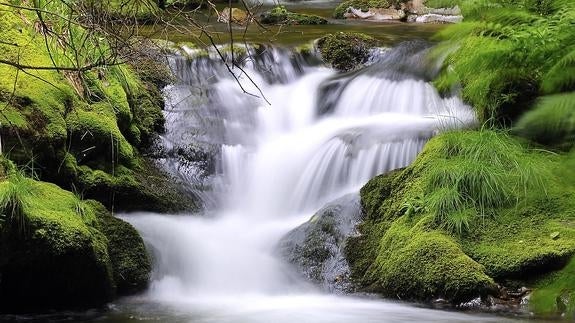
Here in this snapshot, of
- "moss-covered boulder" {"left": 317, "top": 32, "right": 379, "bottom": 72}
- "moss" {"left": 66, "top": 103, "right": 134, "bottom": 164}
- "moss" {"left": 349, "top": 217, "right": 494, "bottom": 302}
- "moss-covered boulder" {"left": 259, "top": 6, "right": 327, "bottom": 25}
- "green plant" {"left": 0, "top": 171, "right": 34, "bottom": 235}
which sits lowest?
"moss" {"left": 349, "top": 217, "right": 494, "bottom": 302}

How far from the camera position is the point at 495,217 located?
401 centimetres

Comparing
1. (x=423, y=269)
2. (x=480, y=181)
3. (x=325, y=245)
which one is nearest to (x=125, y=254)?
(x=325, y=245)

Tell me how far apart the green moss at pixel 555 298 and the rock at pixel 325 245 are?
1.23 m

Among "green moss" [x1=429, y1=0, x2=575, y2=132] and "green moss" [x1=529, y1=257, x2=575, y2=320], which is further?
"green moss" [x1=529, y1=257, x2=575, y2=320]

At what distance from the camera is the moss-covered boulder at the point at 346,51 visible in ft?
26.7

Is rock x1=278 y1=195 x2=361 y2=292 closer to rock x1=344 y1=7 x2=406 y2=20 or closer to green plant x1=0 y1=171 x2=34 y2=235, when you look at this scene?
green plant x1=0 y1=171 x2=34 y2=235

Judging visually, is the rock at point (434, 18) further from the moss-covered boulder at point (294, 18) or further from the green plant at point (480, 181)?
the green plant at point (480, 181)

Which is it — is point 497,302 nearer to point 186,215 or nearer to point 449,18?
point 186,215

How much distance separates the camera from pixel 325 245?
4523 millimetres

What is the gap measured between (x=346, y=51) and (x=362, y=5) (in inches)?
238

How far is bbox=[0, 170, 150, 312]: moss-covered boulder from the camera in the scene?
3246mm

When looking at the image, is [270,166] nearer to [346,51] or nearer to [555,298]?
[346,51]

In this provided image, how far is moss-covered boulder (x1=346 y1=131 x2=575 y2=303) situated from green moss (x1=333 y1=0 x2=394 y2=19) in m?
9.60

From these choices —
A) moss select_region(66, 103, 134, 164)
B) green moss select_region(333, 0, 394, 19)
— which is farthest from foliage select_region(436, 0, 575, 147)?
green moss select_region(333, 0, 394, 19)
